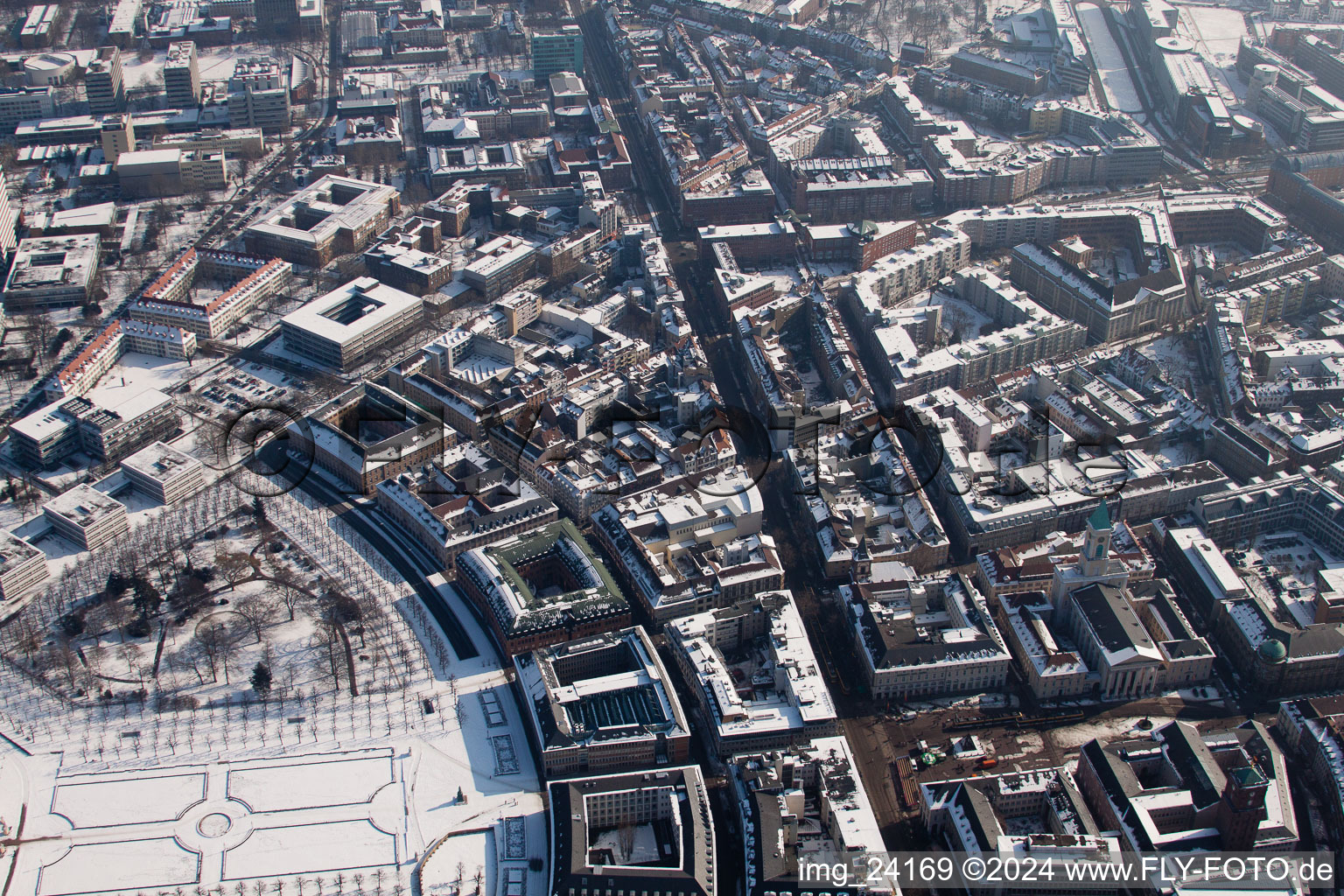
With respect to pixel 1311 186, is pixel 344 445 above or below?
below

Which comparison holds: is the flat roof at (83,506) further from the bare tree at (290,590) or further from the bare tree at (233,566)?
the bare tree at (290,590)

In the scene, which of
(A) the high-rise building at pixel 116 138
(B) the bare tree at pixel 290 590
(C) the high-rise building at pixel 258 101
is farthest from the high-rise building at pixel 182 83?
(B) the bare tree at pixel 290 590

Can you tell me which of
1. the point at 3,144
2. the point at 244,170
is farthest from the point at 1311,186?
the point at 3,144

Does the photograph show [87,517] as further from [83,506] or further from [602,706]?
[602,706]

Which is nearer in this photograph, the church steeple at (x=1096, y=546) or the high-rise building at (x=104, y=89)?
the church steeple at (x=1096, y=546)

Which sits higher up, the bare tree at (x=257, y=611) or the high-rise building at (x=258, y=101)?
the high-rise building at (x=258, y=101)

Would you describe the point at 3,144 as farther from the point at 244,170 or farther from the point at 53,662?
the point at 53,662

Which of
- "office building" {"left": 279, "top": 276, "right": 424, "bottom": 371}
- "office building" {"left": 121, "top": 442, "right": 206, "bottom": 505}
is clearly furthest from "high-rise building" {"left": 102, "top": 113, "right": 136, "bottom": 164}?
"office building" {"left": 121, "top": 442, "right": 206, "bottom": 505}
